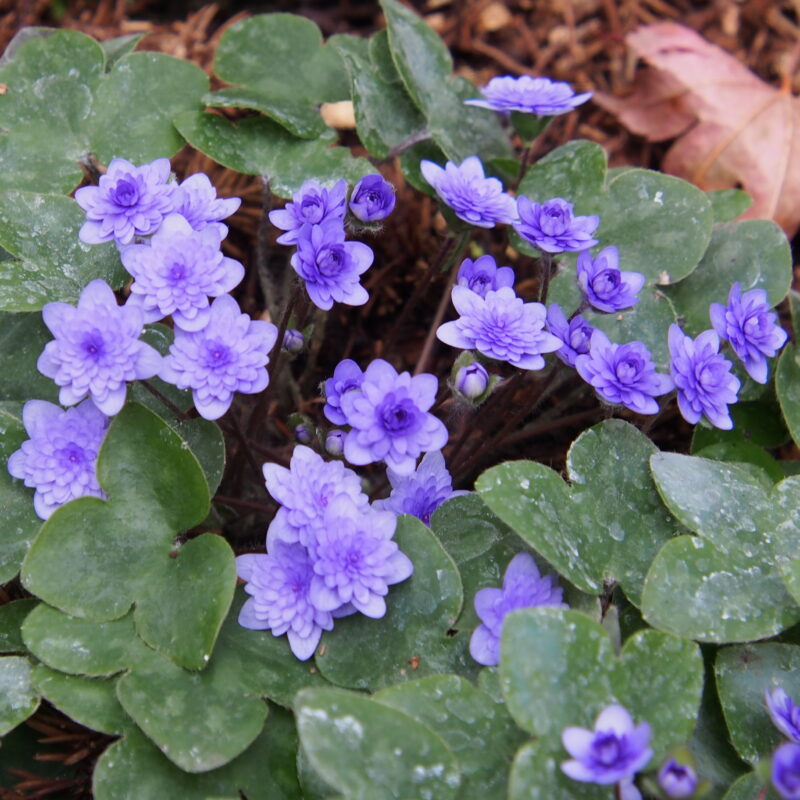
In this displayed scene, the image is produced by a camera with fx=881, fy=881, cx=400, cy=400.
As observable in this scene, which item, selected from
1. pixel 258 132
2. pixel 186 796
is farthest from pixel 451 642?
pixel 258 132

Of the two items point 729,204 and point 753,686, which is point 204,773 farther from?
point 729,204

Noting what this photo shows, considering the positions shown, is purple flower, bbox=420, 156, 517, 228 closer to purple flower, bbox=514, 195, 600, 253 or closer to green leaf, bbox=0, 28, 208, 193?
purple flower, bbox=514, 195, 600, 253

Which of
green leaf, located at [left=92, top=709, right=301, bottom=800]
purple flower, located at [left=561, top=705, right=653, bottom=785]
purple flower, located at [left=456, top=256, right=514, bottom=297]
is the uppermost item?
purple flower, located at [left=456, top=256, right=514, bottom=297]

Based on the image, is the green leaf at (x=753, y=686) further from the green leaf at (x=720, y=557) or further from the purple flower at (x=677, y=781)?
the purple flower at (x=677, y=781)

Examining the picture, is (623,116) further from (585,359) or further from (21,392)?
(21,392)

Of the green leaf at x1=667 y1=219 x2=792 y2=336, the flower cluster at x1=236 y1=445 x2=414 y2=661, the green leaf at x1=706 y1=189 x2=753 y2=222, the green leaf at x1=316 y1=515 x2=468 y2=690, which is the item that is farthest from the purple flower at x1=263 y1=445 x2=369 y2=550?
the green leaf at x1=706 y1=189 x2=753 y2=222
